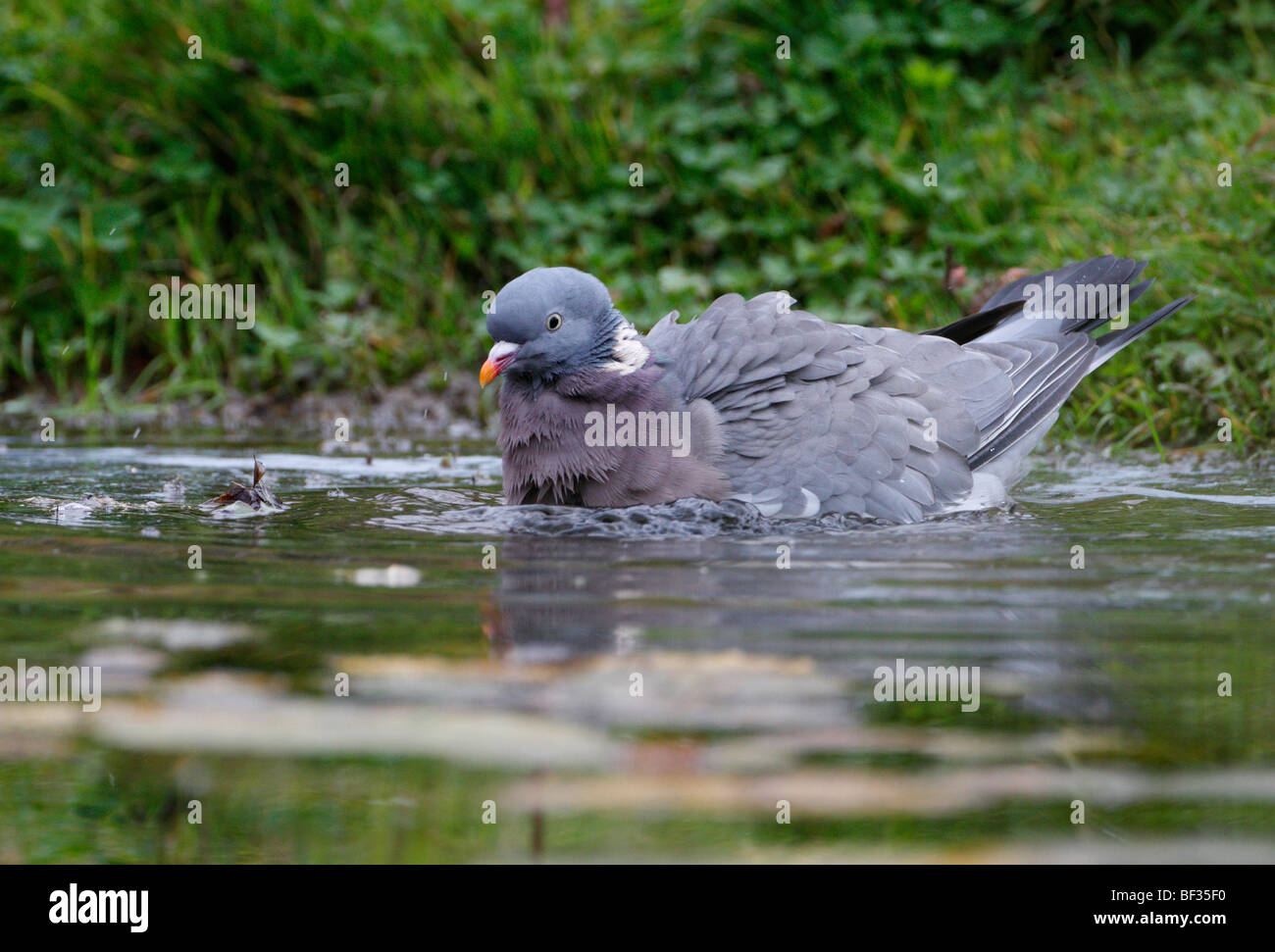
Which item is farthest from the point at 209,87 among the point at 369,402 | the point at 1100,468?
the point at 1100,468

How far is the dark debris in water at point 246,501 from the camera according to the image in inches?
177

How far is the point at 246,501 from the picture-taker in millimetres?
4555

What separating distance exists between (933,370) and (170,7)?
15.5ft

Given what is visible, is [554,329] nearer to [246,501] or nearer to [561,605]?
[246,501]

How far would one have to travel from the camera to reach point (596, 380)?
4.41 metres

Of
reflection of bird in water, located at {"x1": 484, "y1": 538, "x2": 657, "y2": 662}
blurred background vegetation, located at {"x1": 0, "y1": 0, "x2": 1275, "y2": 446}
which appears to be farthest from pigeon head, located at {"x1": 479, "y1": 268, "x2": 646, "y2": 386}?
blurred background vegetation, located at {"x1": 0, "y1": 0, "x2": 1275, "y2": 446}

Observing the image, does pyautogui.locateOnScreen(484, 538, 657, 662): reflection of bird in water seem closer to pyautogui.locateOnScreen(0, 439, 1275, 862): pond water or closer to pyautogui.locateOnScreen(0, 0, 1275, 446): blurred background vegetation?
pyautogui.locateOnScreen(0, 439, 1275, 862): pond water

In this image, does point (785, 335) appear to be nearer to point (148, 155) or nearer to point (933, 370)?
point (933, 370)

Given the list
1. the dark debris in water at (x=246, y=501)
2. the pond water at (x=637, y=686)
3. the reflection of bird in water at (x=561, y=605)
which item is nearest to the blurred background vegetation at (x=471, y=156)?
the dark debris in water at (x=246, y=501)

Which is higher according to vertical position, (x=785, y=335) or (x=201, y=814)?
(x=785, y=335)

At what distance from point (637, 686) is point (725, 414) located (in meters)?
1.82

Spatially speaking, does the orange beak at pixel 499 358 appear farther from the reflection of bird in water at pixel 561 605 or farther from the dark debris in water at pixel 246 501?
the dark debris in water at pixel 246 501

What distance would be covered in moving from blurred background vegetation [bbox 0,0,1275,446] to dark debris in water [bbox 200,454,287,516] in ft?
8.89

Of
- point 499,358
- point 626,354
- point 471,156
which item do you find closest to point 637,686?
point 499,358
